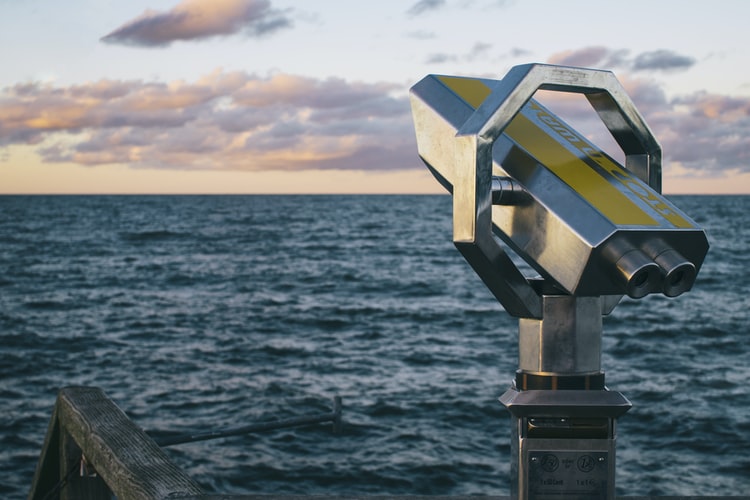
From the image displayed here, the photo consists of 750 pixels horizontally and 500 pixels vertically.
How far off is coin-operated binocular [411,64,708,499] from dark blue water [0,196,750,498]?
29.6ft

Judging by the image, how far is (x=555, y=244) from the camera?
1.33m

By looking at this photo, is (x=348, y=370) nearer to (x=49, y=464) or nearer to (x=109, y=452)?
(x=49, y=464)

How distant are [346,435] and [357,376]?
4241 mm

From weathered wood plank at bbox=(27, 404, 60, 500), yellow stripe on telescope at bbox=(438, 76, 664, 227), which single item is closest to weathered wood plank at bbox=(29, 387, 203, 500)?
weathered wood plank at bbox=(27, 404, 60, 500)

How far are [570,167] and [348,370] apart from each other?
16230 millimetres

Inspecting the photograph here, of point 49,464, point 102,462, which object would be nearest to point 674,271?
point 102,462

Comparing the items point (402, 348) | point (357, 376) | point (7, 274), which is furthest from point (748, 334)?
point (7, 274)

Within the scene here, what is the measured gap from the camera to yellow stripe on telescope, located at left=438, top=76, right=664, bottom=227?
1.32 metres

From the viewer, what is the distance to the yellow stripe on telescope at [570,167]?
1320 mm

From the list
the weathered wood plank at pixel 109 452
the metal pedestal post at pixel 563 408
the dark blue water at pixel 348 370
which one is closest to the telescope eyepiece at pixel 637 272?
Answer: the metal pedestal post at pixel 563 408

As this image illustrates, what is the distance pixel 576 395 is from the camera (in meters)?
1.40

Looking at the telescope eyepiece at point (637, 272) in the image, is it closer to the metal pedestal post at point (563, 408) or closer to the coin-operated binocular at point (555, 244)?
the coin-operated binocular at point (555, 244)

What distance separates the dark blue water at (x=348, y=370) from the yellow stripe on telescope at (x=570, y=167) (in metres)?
9.07

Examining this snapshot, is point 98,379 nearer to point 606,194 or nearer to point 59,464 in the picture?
point 59,464
